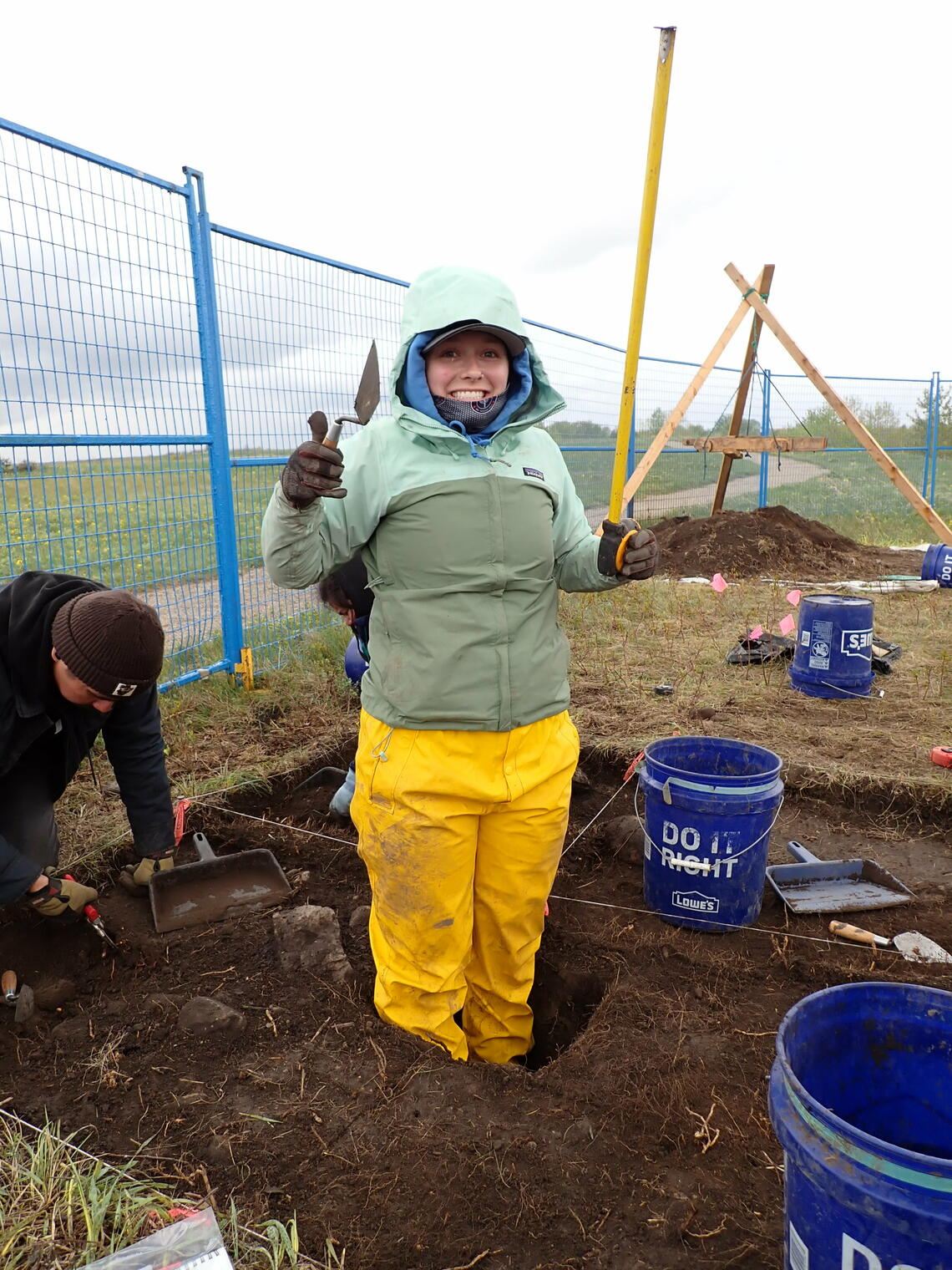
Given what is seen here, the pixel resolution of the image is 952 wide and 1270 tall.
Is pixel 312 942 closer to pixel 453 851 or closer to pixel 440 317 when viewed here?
pixel 453 851

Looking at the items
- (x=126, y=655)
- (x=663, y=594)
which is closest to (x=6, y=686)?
(x=126, y=655)

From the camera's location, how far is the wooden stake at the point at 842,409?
8.18 metres

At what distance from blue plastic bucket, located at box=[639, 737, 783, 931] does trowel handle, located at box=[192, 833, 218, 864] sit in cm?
154

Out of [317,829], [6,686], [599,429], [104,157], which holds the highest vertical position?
[104,157]

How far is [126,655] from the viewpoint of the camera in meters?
2.12

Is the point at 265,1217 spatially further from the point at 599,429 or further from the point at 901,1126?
the point at 599,429

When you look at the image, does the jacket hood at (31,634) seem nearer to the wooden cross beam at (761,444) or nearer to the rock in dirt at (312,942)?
the rock in dirt at (312,942)

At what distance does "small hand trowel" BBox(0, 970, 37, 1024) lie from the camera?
2285mm

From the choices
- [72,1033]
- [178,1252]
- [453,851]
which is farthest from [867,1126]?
[72,1033]

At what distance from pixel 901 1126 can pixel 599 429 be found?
9793 millimetres

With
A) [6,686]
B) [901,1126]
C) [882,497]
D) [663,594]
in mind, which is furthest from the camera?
[882,497]

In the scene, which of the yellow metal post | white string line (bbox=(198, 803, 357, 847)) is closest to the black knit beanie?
the yellow metal post

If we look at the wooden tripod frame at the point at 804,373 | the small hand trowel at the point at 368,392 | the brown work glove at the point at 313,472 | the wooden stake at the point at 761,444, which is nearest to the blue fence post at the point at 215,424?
the small hand trowel at the point at 368,392

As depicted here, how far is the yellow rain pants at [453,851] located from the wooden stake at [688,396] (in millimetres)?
6267
